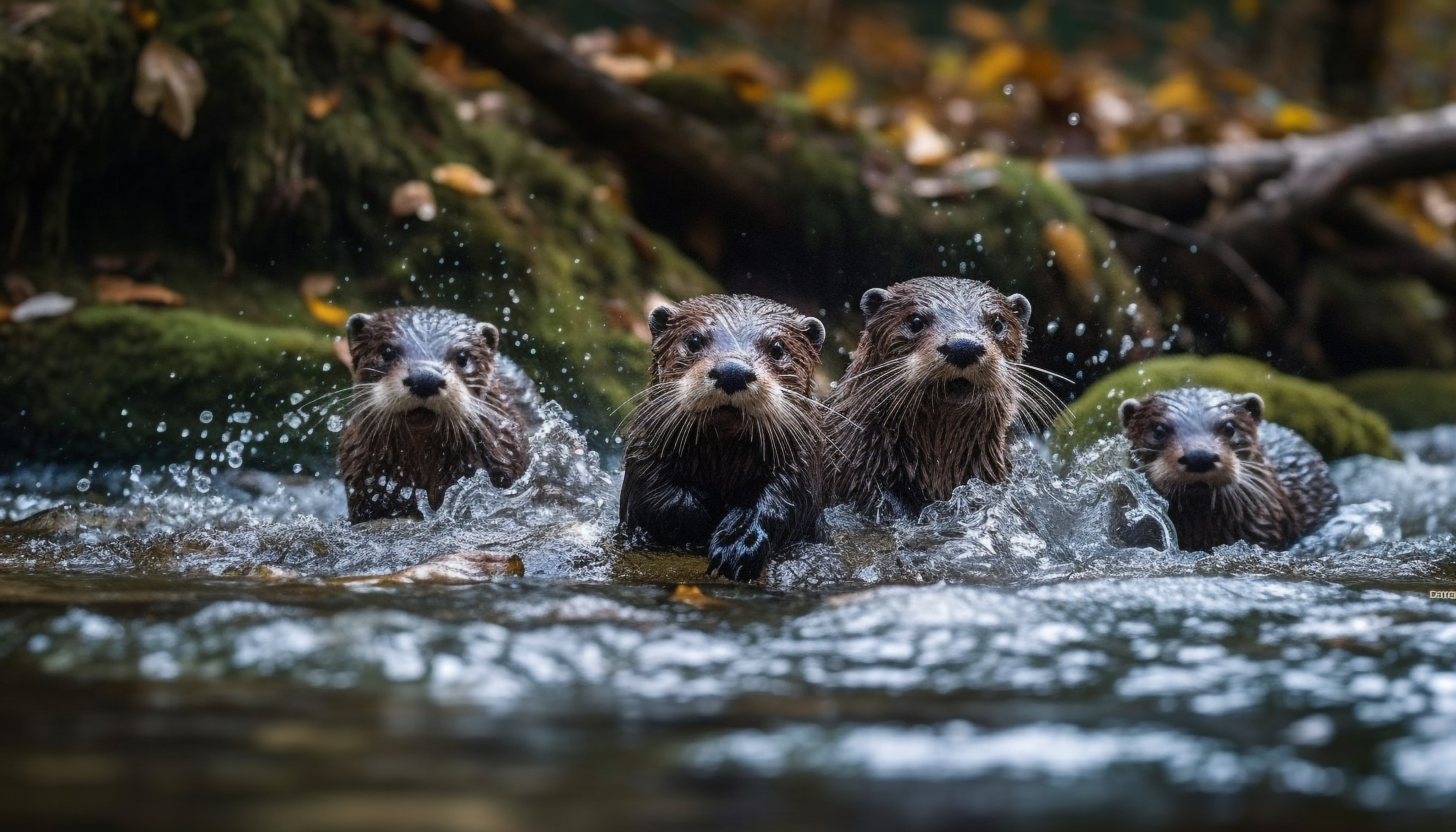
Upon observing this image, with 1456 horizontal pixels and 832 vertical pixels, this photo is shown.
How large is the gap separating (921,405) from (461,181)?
2388mm

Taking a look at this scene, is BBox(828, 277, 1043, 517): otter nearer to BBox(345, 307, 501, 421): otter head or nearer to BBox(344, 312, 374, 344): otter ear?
BBox(345, 307, 501, 421): otter head

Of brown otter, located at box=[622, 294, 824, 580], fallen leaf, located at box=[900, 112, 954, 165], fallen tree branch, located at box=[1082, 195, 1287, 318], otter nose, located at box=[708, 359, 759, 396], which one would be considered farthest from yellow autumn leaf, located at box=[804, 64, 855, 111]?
otter nose, located at box=[708, 359, 759, 396]

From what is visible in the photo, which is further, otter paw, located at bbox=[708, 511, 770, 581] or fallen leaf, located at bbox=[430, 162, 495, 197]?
fallen leaf, located at bbox=[430, 162, 495, 197]

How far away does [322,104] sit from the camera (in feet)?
19.7

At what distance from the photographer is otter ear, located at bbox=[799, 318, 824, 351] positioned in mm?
4246

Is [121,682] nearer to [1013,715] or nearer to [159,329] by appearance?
[1013,715]

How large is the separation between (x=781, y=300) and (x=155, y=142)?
237 centimetres

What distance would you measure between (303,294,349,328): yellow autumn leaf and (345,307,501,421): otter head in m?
1.03

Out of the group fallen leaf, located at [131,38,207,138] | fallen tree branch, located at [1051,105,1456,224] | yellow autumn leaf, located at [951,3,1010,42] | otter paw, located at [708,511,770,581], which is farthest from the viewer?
yellow autumn leaf, located at [951,3,1010,42]

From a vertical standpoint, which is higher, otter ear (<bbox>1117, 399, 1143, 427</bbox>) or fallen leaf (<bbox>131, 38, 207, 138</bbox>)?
fallen leaf (<bbox>131, 38, 207, 138</bbox>)

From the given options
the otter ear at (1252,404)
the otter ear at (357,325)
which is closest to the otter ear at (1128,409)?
the otter ear at (1252,404)

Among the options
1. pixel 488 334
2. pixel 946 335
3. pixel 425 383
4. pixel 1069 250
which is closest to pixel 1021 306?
pixel 946 335

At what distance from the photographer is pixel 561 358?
5.54 meters

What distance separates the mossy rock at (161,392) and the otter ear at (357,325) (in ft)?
2.24
